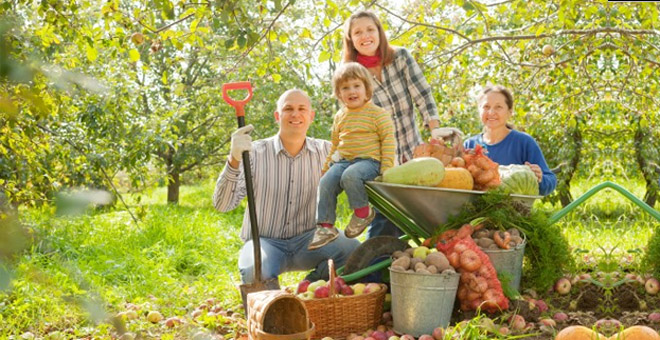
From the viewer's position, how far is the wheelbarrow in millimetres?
2998

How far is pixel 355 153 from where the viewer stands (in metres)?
3.18

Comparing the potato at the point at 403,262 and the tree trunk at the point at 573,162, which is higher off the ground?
the tree trunk at the point at 573,162

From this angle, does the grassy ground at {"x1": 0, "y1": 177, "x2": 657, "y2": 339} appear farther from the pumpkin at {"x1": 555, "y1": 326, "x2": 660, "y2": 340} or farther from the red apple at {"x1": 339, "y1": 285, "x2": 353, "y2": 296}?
the pumpkin at {"x1": 555, "y1": 326, "x2": 660, "y2": 340}

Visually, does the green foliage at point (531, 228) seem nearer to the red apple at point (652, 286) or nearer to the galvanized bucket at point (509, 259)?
the galvanized bucket at point (509, 259)

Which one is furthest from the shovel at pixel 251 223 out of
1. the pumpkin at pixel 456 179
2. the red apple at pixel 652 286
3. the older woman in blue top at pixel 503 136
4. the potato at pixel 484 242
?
the red apple at pixel 652 286

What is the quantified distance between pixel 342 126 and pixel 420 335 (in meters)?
1.06

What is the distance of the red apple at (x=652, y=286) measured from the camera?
3.35m

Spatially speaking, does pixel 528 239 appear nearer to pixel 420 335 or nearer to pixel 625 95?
pixel 420 335

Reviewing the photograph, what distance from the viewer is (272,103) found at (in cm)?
984

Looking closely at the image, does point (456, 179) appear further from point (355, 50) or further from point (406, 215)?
point (355, 50)

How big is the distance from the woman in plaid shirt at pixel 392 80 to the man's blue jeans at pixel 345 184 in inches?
22.3

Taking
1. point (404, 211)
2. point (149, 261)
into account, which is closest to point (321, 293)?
point (404, 211)

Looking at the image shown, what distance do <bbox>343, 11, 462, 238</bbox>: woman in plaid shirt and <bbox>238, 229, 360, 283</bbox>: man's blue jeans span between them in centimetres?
40

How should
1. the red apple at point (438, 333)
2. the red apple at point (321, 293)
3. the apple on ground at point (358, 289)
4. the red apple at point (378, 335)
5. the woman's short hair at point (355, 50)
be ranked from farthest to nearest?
the woman's short hair at point (355, 50)
the apple on ground at point (358, 289)
the red apple at point (321, 293)
the red apple at point (378, 335)
the red apple at point (438, 333)
